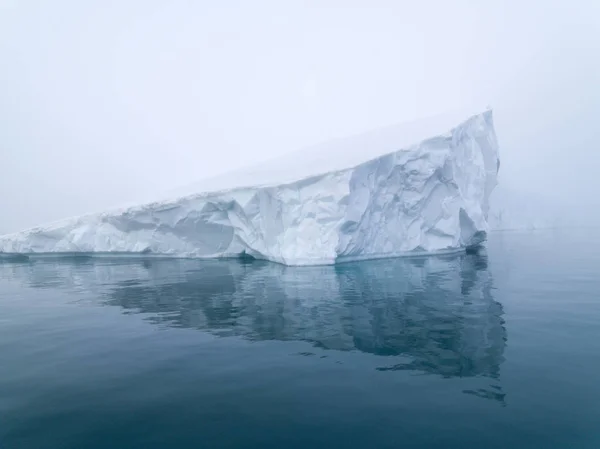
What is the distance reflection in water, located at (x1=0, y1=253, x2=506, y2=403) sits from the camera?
550 cm

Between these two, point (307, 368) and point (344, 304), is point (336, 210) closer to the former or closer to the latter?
point (344, 304)

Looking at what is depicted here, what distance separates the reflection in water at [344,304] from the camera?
5500 millimetres

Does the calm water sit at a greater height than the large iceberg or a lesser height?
lesser

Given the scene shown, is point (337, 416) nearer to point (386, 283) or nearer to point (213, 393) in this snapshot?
point (213, 393)

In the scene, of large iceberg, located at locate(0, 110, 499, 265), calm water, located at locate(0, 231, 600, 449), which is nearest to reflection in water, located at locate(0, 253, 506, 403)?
calm water, located at locate(0, 231, 600, 449)

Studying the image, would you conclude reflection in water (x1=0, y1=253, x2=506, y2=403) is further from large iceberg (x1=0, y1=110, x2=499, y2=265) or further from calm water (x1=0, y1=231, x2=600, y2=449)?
large iceberg (x1=0, y1=110, x2=499, y2=265)

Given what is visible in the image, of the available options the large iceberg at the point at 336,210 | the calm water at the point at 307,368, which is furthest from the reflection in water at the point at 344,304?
the large iceberg at the point at 336,210

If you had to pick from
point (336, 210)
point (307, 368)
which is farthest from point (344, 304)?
point (336, 210)

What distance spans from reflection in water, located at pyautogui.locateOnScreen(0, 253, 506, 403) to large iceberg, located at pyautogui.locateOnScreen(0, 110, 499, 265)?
1.09 meters

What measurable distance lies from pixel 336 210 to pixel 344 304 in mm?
5642

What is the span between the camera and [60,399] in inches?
166

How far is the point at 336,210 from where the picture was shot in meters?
13.5

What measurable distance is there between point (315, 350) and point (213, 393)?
1.75m

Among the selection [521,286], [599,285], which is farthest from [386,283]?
[599,285]
